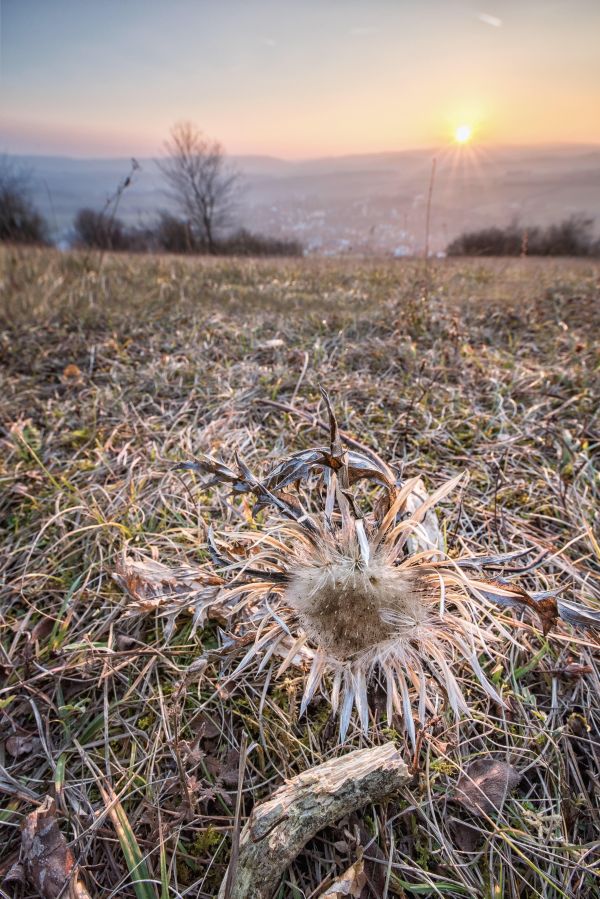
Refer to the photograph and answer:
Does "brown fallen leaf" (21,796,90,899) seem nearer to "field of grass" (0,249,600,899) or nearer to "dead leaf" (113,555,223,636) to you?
"field of grass" (0,249,600,899)

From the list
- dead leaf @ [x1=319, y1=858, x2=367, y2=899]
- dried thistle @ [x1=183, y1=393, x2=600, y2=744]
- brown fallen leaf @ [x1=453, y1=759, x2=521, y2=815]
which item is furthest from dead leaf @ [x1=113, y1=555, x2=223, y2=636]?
brown fallen leaf @ [x1=453, y1=759, x2=521, y2=815]

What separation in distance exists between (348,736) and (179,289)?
460cm

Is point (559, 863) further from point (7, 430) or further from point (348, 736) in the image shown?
point (7, 430)

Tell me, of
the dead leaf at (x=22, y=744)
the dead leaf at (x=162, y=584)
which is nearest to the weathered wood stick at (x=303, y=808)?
the dead leaf at (x=162, y=584)

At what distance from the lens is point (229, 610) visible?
132 cm

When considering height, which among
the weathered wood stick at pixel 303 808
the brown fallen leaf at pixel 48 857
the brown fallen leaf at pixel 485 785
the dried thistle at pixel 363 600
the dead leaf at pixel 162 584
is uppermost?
the dried thistle at pixel 363 600

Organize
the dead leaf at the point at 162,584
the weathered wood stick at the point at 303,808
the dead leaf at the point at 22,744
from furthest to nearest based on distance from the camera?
the dead leaf at the point at 162,584 → the dead leaf at the point at 22,744 → the weathered wood stick at the point at 303,808

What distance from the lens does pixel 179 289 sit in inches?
185

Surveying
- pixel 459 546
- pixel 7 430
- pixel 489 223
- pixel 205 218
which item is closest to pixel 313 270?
pixel 7 430

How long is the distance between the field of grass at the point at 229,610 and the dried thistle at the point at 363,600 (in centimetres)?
11

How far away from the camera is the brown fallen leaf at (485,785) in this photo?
103 cm

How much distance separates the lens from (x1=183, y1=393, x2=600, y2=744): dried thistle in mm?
1034

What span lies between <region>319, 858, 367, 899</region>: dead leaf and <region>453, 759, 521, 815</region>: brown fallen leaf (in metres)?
0.28

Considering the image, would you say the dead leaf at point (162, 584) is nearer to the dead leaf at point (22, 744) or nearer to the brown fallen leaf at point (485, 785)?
the dead leaf at point (22, 744)
